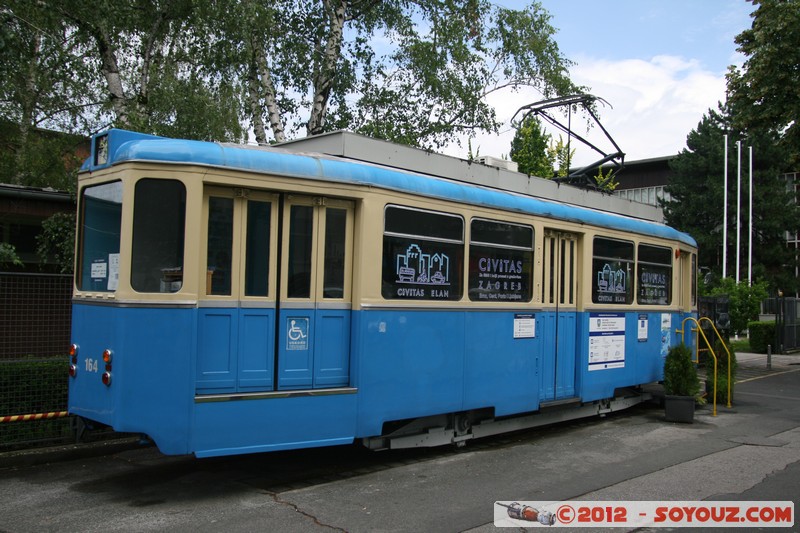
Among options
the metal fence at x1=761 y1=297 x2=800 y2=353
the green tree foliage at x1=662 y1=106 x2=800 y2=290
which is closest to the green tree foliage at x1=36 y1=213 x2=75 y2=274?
the metal fence at x1=761 y1=297 x2=800 y2=353

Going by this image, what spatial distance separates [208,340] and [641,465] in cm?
519

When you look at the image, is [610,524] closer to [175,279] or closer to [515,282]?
[515,282]

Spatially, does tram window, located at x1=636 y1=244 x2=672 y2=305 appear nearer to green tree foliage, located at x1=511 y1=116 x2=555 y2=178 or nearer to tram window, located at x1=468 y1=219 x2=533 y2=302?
tram window, located at x1=468 y1=219 x2=533 y2=302

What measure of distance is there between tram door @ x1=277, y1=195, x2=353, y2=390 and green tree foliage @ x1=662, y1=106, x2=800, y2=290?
3379 centimetres

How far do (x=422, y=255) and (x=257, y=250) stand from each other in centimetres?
196

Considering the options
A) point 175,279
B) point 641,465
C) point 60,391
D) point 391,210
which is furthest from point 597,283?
point 60,391

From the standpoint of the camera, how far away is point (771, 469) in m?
7.80

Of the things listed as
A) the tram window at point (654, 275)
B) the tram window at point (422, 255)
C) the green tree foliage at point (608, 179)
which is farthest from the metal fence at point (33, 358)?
the green tree foliage at point (608, 179)

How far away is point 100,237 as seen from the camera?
6.48 meters

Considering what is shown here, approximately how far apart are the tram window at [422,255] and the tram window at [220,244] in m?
1.66

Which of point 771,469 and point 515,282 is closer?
point 771,469

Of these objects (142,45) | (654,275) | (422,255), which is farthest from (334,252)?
→ (142,45)

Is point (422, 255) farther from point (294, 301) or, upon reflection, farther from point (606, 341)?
point (606, 341)

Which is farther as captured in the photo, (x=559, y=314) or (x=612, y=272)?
(x=612, y=272)
